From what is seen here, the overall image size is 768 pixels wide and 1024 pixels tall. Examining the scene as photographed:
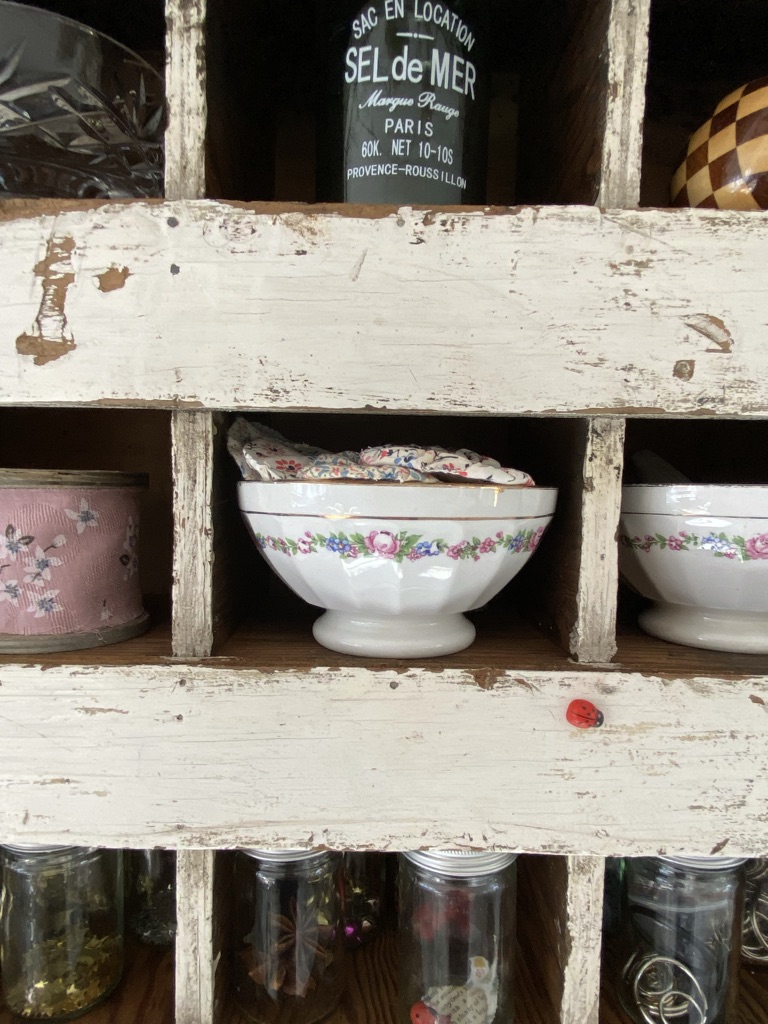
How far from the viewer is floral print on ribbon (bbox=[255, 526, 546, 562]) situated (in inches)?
16.7

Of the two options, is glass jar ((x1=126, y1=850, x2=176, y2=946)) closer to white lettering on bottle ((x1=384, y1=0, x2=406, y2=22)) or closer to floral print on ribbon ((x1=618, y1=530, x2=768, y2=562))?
floral print on ribbon ((x1=618, y1=530, x2=768, y2=562))

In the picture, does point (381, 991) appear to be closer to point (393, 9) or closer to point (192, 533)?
point (192, 533)

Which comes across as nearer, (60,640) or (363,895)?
(60,640)

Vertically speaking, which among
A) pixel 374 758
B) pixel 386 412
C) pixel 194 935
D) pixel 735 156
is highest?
Result: pixel 735 156

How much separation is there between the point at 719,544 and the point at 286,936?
46cm

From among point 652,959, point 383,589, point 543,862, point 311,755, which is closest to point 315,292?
point 383,589

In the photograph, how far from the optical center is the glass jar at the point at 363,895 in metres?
0.60

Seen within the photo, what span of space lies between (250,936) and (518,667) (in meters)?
0.32

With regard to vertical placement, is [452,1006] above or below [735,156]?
below

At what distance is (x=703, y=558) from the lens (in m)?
0.46

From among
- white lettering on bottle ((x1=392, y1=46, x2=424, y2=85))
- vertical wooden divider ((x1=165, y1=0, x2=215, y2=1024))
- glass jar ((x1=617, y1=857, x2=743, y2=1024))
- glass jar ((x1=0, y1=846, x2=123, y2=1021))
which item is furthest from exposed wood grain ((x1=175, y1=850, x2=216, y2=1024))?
white lettering on bottle ((x1=392, y1=46, x2=424, y2=85))

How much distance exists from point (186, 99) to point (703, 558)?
0.48m

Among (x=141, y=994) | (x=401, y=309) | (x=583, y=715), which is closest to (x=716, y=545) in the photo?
(x=583, y=715)

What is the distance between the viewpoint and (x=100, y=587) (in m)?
0.50
